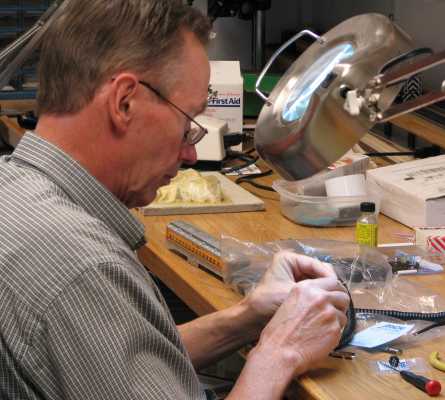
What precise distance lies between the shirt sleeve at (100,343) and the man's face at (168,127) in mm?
206

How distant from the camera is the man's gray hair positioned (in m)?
1.29

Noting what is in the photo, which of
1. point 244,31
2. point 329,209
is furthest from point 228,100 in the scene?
point 244,31

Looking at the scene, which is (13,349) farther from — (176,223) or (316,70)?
(176,223)

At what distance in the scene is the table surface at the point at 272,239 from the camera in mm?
1405

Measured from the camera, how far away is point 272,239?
6.97 ft

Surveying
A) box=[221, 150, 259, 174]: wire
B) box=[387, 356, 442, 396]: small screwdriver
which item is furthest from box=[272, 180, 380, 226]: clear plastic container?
box=[387, 356, 442, 396]: small screwdriver

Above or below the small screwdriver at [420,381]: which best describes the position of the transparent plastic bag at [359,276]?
below

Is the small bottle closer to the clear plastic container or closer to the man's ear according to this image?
the clear plastic container

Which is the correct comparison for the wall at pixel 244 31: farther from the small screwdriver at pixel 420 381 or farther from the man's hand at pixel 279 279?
the small screwdriver at pixel 420 381

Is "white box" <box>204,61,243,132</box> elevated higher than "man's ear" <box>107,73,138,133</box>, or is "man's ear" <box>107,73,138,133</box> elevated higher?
"man's ear" <box>107,73,138,133</box>

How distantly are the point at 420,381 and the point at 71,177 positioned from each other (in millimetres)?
565

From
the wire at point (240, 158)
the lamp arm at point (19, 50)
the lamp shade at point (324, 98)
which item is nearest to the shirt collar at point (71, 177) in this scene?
the lamp shade at point (324, 98)

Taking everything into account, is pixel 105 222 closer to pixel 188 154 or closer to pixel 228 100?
pixel 188 154

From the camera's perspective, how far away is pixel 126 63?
1287 millimetres
